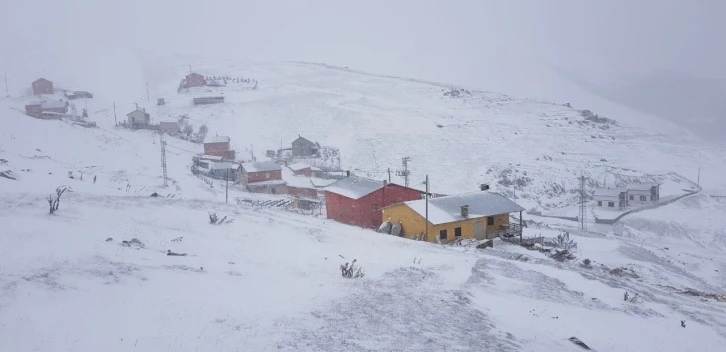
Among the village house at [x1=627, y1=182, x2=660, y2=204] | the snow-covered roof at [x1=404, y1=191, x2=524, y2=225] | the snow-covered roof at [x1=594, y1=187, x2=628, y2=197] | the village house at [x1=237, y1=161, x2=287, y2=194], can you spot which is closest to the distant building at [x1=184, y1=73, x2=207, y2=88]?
the village house at [x1=237, y1=161, x2=287, y2=194]

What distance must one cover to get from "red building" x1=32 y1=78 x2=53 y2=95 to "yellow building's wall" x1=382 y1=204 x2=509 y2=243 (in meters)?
96.3

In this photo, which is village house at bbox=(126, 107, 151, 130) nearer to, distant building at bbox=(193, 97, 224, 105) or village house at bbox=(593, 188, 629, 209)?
distant building at bbox=(193, 97, 224, 105)

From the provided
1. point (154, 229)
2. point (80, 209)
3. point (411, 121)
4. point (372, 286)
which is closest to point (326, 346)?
point (372, 286)

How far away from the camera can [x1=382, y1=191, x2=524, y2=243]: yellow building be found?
35875mm

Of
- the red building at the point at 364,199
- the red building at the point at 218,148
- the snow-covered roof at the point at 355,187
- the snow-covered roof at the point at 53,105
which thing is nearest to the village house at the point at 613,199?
the red building at the point at 364,199

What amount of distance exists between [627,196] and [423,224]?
41.2m

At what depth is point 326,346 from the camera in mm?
10914

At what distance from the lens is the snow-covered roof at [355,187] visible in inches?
1651

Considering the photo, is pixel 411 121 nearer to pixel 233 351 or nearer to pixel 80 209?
pixel 80 209

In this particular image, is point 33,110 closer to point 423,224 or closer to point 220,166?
point 220,166

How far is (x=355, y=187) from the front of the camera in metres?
43.7

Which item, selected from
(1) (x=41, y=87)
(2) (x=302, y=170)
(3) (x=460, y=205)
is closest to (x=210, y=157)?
(2) (x=302, y=170)

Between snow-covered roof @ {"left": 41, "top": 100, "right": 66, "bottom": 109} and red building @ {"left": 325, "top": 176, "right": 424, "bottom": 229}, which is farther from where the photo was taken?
snow-covered roof @ {"left": 41, "top": 100, "right": 66, "bottom": 109}

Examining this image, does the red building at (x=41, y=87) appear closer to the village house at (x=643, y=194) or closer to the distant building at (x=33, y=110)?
the distant building at (x=33, y=110)
